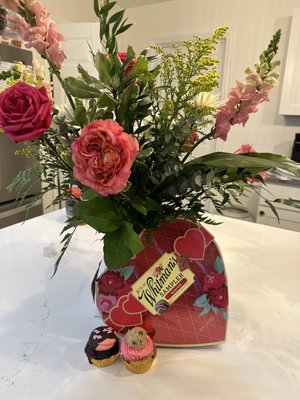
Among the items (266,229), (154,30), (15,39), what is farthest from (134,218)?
(154,30)

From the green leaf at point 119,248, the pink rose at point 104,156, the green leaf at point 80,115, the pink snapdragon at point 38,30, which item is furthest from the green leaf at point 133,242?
the pink snapdragon at point 38,30

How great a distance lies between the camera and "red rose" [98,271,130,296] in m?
0.61

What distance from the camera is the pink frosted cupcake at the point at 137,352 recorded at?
56 centimetres

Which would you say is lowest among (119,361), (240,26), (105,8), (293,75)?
(119,361)

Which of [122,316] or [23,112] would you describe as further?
[122,316]

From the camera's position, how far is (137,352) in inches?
21.9

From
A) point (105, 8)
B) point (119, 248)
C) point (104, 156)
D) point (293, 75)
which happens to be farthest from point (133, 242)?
point (293, 75)

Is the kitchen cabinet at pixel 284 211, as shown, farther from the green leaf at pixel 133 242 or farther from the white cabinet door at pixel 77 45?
the green leaf at pixel 133 242

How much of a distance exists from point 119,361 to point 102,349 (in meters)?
0.06

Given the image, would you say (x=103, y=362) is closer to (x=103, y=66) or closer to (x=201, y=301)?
(x=201, y=301)

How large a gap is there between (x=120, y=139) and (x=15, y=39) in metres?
2.26

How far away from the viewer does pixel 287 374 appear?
0.58m

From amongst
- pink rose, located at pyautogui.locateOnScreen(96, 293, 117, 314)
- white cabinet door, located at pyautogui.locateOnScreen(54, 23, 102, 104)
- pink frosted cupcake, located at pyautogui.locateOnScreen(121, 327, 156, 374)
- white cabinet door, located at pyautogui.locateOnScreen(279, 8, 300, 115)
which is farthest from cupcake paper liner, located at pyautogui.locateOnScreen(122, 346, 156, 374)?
white cabinet door, located at pyautogui.locateOnScreen(279, 8, 300, 115)

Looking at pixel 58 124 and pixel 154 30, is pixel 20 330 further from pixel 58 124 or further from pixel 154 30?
pixel 154 30
